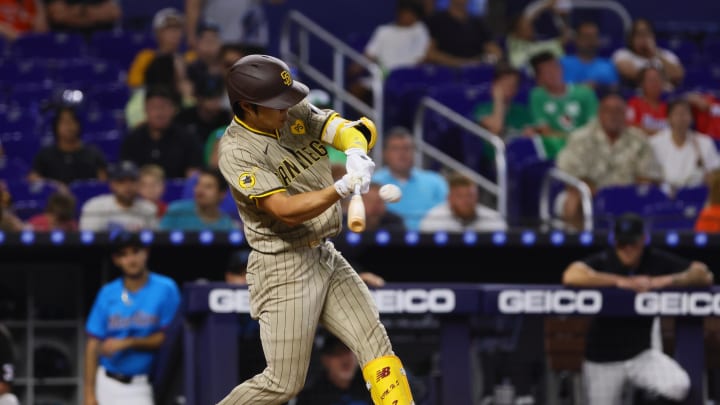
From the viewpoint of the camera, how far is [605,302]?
6461 mm

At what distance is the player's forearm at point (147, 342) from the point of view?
7.43m

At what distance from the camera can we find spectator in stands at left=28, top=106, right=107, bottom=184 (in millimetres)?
9492

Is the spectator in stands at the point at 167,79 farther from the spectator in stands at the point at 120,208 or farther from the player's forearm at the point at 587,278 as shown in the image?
the player's forearm at the point at 587,278

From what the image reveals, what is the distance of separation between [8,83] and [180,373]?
467cm

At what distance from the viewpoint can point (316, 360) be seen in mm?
6824

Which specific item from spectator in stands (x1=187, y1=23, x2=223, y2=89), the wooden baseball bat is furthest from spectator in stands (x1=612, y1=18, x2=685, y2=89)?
the wooden baseball bat

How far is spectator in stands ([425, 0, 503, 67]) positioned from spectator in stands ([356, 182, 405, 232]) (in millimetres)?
3911

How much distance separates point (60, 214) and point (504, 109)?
3.91 meters

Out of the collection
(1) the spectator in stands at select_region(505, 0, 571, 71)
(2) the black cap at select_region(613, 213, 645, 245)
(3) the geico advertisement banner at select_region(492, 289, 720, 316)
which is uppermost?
(1) the spectator in stands at select_region(505, 0, 571, 71)

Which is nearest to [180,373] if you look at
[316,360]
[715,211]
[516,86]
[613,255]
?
[316,360]

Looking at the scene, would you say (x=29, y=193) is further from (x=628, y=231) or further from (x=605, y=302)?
(x=605, y=302)

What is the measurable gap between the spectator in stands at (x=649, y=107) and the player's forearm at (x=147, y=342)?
5.18 meters

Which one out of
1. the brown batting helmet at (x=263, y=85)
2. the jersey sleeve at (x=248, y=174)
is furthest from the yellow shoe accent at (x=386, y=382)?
the brown batting helmet at (x=263, y=85)

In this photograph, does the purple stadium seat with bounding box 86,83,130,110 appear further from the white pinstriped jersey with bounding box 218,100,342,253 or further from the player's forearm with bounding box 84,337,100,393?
the white pinstriped jersey with bounding box 218,100,342,253
